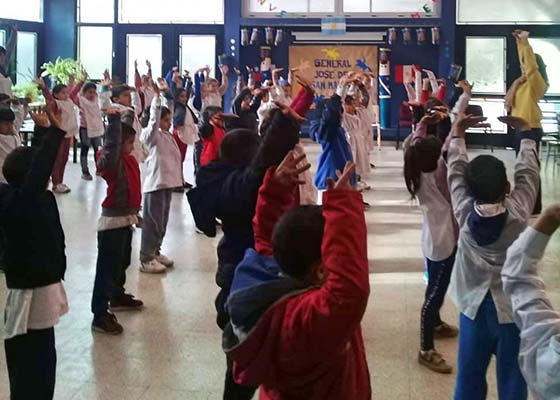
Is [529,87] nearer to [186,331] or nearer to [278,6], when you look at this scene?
[186,331]

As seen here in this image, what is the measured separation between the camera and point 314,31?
54.2 ft

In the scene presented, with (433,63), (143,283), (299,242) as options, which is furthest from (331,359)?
(433,63)

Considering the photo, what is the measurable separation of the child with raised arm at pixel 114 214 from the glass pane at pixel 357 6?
12.4 metres

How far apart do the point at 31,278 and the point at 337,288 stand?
1.70 m

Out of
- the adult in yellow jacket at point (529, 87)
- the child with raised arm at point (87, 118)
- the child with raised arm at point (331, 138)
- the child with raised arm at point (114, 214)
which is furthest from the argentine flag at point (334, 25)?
the child with raised arm at point (114, 214)

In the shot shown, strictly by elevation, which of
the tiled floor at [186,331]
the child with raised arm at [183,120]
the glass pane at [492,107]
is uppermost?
the glass pane at [492,107]

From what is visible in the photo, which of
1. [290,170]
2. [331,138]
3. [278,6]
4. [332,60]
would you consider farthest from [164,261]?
[278,6]

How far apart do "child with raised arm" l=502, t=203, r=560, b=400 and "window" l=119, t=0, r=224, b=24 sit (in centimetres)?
1575

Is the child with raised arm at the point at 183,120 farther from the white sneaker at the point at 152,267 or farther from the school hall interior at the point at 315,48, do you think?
the white sneaker at the point at 152,267

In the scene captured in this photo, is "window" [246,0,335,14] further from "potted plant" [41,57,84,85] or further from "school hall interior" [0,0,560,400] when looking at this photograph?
"potted plant" [41,57,84,85]

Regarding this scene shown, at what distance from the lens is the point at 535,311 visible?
185 cm

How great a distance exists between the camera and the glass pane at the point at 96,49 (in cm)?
1698

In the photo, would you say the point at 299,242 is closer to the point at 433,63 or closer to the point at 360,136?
the point at 360,136

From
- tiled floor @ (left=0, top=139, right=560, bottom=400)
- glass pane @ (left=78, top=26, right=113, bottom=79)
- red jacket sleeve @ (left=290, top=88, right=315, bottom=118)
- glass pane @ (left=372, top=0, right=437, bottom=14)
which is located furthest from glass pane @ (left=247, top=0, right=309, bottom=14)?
red jacket sleeve @ (left=290, top=88, right=315, bottom=118)
